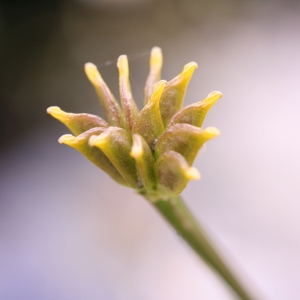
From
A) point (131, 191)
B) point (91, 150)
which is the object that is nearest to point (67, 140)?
point (91, 150)

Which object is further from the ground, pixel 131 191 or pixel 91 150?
pixel 131 191

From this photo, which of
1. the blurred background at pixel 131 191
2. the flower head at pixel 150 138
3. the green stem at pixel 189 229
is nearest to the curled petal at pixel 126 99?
the flower head at pixel 150 138

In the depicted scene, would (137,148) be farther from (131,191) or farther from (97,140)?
(131,191)

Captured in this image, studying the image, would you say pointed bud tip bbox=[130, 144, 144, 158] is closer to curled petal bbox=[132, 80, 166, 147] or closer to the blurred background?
curled petal bbox=[132, 80, 166, 147]

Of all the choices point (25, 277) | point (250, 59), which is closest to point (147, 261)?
point (25, 277)

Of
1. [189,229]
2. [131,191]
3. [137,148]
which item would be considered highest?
[131,191]

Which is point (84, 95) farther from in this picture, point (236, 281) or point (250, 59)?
point (236, 281)

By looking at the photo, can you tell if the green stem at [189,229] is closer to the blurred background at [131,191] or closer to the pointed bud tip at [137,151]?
the pointed bud tip at [137,151]
